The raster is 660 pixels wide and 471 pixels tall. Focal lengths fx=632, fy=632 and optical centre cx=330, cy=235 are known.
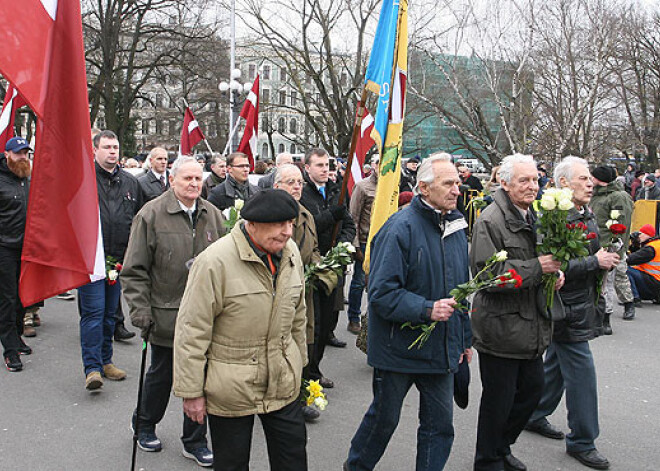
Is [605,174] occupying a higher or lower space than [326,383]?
higher

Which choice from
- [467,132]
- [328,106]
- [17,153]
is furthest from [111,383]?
[328,106]

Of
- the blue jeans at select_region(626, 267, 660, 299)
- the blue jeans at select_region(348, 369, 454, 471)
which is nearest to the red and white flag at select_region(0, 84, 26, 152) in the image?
the blue jeans at select_region(348, 369, 454, 471)

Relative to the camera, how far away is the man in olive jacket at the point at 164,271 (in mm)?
4273

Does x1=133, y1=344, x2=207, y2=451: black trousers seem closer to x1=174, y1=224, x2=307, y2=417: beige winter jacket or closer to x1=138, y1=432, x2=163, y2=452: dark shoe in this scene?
x1=138, y1=432, x2=163, y2=452: dark shoe

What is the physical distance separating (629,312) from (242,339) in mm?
7663

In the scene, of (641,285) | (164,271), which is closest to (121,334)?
(164,271)

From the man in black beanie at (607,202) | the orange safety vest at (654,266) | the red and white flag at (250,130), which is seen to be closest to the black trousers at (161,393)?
the man in black beanie at (607,202)

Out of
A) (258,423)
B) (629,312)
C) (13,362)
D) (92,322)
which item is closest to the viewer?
(258,423)

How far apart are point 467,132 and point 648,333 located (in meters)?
13.1

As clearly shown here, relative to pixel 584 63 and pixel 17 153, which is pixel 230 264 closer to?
pixel 17 153

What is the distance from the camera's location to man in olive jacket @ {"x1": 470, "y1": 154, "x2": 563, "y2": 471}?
12.9 ft

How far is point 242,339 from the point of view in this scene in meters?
3.09

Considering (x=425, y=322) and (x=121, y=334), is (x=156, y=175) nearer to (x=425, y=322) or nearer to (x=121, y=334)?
(x=121, y=334)

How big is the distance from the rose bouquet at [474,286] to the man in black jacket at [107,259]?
3.16 meters
